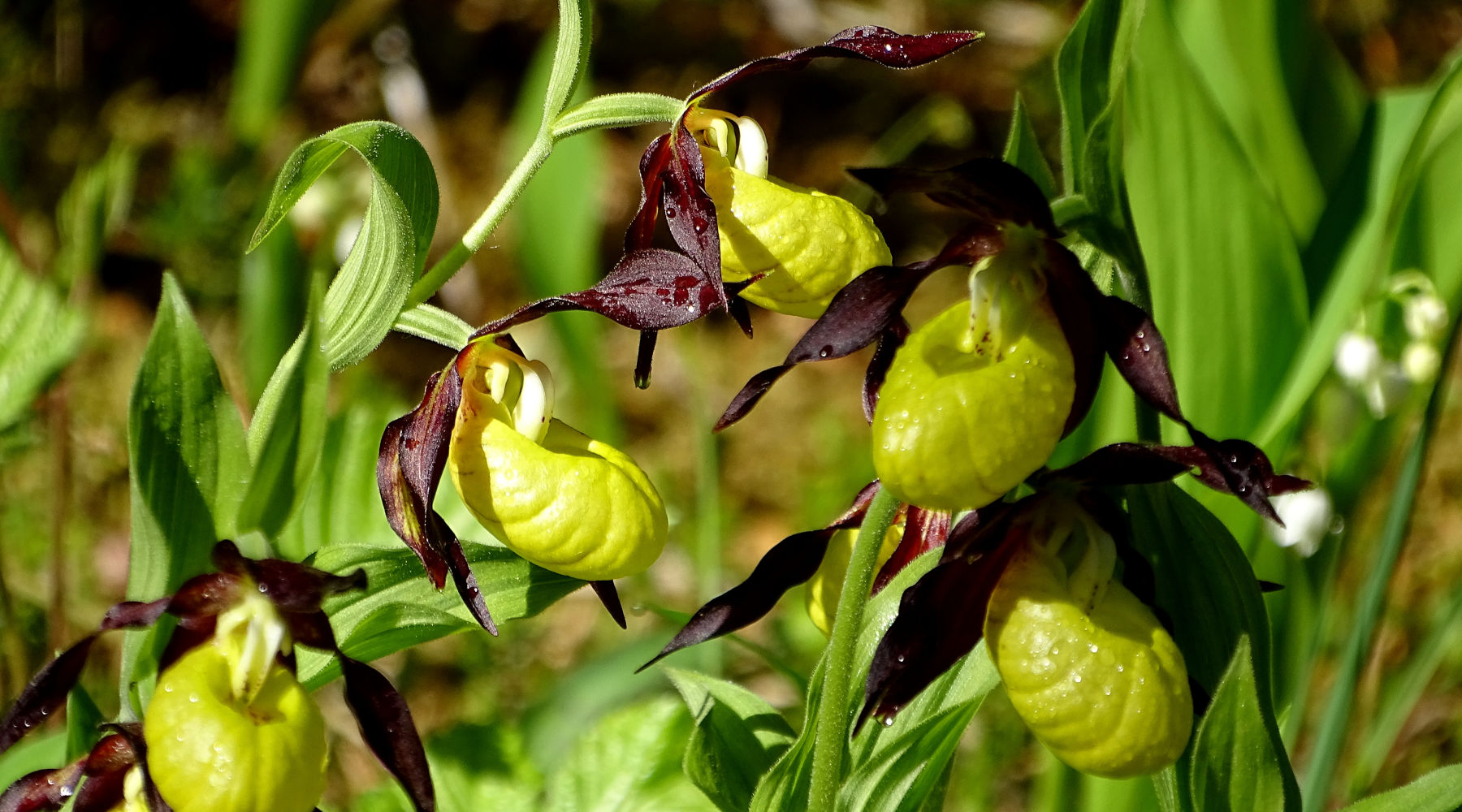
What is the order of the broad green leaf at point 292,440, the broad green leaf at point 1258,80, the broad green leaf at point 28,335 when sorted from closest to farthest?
the broad green leaf at point 292,440, the broad green leaf at point 28,335, the broad green leaf at point 1258,80

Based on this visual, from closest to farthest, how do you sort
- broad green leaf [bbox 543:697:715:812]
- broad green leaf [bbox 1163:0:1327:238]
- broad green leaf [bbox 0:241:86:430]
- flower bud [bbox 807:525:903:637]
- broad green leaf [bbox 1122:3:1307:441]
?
1. flower bud [bbox 807:525:903:637]
2. broad green leaf [bbox 543:697:715:812]
3. broad green leaf [bbox 0:241:86:430]
4. broad green leaf [bbox 1122:3:1307:441]
5. broad green leaf [bbox 1163:0:1327:238]

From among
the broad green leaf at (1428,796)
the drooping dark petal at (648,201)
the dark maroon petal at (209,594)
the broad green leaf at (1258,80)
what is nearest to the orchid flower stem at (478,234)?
the drooping dark petal at (648,201)

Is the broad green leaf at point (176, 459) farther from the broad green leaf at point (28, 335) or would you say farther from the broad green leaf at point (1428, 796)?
the broad green leaf at point (1428, 796)

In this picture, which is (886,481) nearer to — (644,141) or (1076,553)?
(1076,553)

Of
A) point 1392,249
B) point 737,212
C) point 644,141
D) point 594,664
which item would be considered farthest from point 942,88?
point 737,212

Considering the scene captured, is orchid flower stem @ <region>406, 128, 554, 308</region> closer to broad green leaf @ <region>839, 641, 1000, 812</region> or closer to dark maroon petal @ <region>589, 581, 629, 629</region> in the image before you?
dark maroon petal @ <region>589, 581, 629, 629</region>

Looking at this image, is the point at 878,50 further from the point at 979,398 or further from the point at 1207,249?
the point at 1207,249

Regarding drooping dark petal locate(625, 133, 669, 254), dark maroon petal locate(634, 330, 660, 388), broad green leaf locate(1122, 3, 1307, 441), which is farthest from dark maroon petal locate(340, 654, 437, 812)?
broad green leaf locate(1122, 3, 1307, 441)
